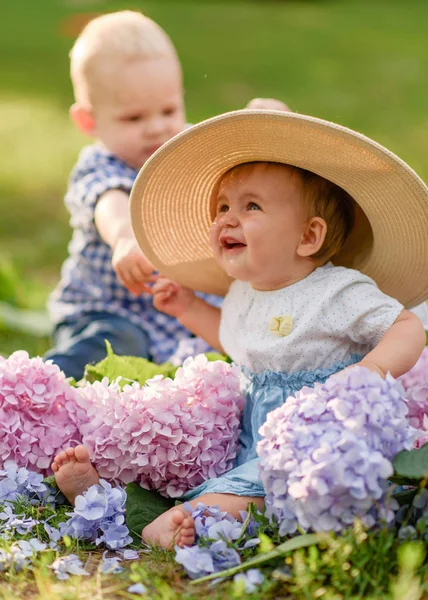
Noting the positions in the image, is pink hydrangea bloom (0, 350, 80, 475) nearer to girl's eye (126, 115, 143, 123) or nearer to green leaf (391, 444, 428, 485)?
green leaf (391, 444, 428, 485)

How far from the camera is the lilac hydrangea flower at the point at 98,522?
7.93 ft

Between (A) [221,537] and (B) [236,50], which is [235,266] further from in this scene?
(B) [236,50]

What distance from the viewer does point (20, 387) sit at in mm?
→ 2746

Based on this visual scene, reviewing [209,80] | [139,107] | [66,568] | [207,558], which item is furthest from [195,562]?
[209,80]

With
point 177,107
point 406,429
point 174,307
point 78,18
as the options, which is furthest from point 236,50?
point 406,429

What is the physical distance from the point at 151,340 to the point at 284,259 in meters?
1.31

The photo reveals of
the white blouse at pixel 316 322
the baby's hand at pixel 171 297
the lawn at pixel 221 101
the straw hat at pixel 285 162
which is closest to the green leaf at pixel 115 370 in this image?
the baby's hand at pixel 171 297

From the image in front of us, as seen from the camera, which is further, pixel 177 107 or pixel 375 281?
pixel 177 107

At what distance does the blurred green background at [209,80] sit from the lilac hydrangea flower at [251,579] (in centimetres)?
241

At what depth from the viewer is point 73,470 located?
→ 2.56m

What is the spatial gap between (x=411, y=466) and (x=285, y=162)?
0.96m

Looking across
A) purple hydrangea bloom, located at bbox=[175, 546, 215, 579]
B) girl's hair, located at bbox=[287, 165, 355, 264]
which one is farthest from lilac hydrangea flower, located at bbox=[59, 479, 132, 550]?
girl's hair, located at bbox=[287, 165, 355, 264]

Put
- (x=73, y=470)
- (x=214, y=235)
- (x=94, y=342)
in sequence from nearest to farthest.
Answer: (x=73, y=470) → (x=214, y=235) → (x=94, y=342)

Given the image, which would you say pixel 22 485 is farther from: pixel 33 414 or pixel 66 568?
pixel 66 568
